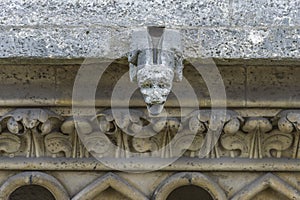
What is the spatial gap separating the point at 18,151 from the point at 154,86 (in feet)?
1.89

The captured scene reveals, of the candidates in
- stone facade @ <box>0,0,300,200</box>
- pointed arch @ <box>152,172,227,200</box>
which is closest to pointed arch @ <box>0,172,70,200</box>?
stone facade @ <box>0,0,300,200</box>

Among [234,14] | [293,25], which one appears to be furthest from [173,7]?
[293,25]

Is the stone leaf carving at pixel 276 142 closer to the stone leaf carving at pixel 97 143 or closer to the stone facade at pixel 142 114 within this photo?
the stone facade at pixel 142 114

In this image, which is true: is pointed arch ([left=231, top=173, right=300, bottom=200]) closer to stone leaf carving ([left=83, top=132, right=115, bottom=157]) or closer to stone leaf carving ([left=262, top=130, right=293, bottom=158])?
stone leaf carving ([left=262, top=130, right=293, bottom=158])

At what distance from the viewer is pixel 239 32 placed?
2.58m

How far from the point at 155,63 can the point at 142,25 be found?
0.55 ft

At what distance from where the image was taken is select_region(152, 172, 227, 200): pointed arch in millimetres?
2787

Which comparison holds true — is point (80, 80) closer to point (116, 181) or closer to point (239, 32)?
point (116, 181)

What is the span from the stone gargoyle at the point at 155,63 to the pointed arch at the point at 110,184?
393 mm

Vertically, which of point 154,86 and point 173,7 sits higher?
point 173,7

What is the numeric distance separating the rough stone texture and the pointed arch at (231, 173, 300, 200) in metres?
0.43

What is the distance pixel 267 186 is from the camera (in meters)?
2.80

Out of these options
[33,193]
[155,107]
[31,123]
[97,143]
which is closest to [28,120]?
[31,123]

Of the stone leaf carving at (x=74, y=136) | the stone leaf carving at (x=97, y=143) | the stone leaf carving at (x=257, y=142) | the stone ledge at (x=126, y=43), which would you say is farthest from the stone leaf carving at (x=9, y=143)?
the stone leaf carving at (x=257, y=142)
